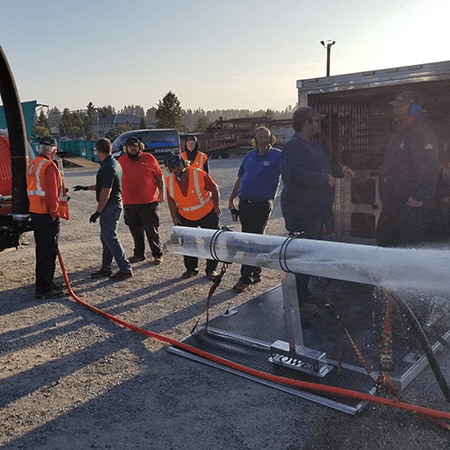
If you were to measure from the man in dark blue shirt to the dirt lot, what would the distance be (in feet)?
2.63

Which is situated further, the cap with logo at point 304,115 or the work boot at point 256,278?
the work boot at point 256,278

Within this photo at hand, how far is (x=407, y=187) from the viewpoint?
4184mm

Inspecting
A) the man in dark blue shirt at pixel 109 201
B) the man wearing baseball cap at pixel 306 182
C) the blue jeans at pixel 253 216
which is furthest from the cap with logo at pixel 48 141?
the man wearing baseball cap at pixel 306 182

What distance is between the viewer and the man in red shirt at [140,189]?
6.58 m

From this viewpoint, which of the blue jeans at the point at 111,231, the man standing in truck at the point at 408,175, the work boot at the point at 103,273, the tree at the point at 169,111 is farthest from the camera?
the tree at the point at 169,111

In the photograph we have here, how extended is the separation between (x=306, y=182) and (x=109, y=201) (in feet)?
9.26

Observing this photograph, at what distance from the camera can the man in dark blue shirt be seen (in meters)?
5.80

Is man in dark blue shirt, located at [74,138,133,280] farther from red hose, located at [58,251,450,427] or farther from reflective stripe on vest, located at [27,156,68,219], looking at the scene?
red hose, located at [58,251,450,427]

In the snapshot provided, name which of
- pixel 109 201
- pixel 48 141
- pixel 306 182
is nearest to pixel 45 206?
pixel 48 141

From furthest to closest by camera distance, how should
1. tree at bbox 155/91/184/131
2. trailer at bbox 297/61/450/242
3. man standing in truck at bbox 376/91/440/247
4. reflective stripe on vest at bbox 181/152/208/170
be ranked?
1. tree at bbox 155/91/184/131
2. reflective stripe on vest at bbox 181/152/208/170
3. trailer at bbox 297/61/450/242
4. man standing in truck at bbox 376/91/440/247

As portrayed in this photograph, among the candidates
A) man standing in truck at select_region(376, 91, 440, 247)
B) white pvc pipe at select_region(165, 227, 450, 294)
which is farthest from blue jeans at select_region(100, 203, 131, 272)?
man standing in truck at select_region(376, 91, 440, 247)

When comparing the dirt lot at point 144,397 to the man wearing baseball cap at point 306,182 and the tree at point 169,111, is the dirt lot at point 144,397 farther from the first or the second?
the tree at point 169,111

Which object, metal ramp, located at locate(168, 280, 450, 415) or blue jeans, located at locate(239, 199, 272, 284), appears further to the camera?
blue jeans, located at locate(239, 199, 272, 284)

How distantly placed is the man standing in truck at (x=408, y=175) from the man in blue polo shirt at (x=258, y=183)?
1.33 m
